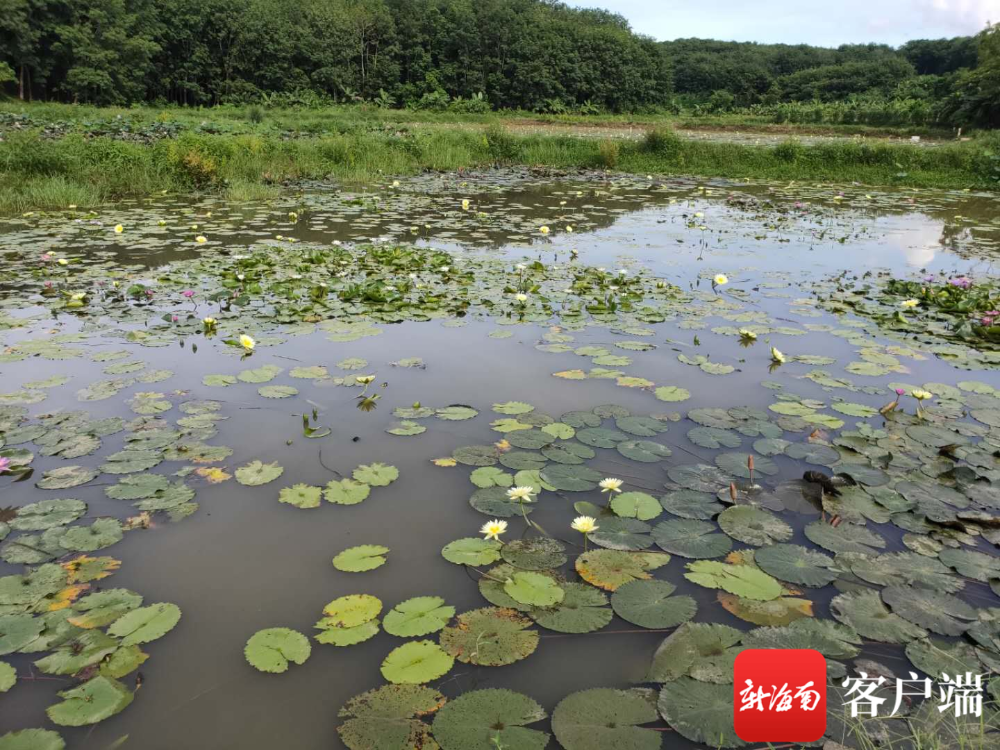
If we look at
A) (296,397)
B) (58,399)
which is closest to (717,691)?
(296,397)

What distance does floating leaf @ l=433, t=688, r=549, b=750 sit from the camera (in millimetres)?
1275

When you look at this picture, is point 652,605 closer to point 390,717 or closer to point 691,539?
point 691,539

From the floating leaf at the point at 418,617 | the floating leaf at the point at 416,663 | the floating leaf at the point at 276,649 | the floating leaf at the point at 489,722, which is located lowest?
the floating leaf at the point at 489,722

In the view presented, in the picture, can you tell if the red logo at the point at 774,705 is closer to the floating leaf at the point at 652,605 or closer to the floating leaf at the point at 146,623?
the floating leaf at the point at 652,605

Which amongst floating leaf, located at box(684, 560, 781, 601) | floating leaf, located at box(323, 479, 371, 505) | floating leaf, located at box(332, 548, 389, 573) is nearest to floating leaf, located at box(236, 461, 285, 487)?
floating leaf, located at box(323, 479, 371, 505)

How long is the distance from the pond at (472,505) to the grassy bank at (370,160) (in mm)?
4516

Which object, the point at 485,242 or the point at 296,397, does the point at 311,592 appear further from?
the point at 485,242

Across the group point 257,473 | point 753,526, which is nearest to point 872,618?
point 753,526

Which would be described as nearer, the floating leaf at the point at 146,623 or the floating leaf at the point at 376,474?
the floating leaf at the point at 146,623

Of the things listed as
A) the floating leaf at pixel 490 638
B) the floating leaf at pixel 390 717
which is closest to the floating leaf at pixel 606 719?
the floating leaf at pixel 490 638

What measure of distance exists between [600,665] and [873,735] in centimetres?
58

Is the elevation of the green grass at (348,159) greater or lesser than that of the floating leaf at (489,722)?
greater

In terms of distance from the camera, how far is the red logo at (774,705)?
1244mm

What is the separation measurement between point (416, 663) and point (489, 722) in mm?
244
